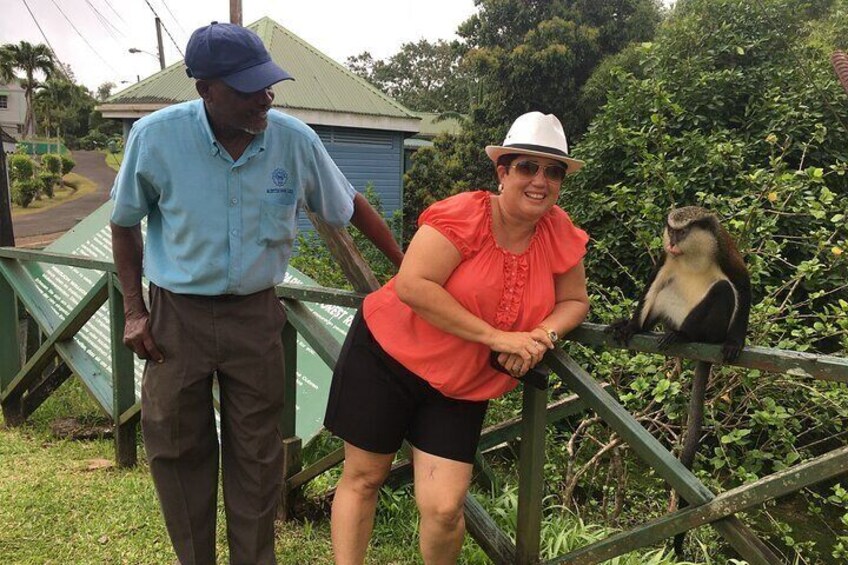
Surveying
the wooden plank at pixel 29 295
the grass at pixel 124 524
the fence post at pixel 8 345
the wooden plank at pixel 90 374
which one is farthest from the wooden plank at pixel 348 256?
A: the fence post at pixel 8 345

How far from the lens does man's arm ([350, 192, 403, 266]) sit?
2.35 metres

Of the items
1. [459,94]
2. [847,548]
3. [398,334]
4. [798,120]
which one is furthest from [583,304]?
[459,94]

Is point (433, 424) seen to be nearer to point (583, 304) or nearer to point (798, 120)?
point (583, 304)

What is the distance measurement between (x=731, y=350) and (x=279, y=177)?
144cm

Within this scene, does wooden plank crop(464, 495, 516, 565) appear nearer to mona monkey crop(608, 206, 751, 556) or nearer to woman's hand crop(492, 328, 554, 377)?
mona monkey crop(608, 206, 751, 556)

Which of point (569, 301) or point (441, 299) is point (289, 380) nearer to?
point (441, 299)

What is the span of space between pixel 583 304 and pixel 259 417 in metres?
1.15

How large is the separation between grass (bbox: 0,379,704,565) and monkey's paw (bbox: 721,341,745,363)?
116cm

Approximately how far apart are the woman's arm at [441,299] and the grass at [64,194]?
86.2 feet

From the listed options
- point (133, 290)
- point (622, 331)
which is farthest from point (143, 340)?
point (622, 331)

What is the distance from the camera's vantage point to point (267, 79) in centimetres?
188

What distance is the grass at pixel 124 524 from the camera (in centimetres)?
264

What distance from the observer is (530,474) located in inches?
83.0

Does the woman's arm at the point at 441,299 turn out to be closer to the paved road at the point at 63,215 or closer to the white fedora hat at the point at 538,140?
the white fedora hat at the point at 538,140
